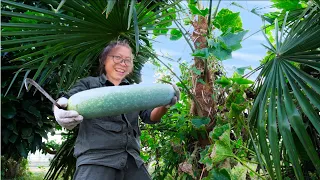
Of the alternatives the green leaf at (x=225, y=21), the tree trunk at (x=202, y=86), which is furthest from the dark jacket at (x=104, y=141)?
the green leaf at (x=225, y=21)

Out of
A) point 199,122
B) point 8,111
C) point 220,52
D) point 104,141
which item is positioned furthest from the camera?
point 8,111

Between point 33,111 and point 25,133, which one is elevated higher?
point 33,111

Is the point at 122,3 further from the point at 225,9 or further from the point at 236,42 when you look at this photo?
the point at 225,9

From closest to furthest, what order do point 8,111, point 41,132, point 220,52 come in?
point 220,52, point 8,111, point 41,132

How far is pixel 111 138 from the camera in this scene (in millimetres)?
1833

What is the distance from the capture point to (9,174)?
7637 mm

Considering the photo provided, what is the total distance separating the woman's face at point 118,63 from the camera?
193 cm

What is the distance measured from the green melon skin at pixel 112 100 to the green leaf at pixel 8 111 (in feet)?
4.30

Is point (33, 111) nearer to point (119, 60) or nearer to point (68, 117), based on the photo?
point (119, 60)

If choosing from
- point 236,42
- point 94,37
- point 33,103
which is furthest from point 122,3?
point 33,103

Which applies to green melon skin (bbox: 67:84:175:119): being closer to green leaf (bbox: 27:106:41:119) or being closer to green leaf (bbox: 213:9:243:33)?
green leaf (bbox: 213:9:243:33)

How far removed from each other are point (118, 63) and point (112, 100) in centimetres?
44

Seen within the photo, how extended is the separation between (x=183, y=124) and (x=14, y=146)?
1.30 m

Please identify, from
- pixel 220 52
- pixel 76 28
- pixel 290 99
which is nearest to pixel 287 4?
pixel 220 52
